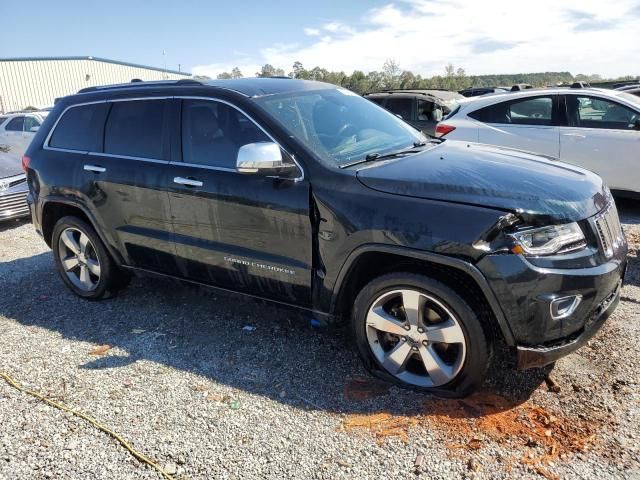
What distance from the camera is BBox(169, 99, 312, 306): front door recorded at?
3.28m

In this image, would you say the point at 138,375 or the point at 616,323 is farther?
the point at 616,323

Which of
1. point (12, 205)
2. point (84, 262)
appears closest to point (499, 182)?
point (84, 262)

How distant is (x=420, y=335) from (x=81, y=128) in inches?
135

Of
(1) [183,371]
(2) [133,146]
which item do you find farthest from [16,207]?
(1) [183,371]

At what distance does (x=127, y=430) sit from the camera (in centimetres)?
292

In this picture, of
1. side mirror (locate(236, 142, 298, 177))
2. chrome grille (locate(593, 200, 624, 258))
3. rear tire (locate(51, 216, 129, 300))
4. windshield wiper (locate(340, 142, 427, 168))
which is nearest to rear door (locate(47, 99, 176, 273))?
rear tire (locate(51, 216, 129, 300))

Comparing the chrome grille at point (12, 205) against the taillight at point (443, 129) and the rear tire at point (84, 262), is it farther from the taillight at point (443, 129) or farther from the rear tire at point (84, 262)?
the taillight at point (443, 129)

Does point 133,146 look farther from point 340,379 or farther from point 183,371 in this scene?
point 340,379

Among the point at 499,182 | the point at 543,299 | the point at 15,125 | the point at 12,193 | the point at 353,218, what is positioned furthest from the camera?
the point at 15,125

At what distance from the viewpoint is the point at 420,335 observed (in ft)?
9.85

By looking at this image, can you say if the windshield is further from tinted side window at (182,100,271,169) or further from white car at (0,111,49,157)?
white car at (0,111,49,157)

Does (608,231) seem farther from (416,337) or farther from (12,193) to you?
(12,193)

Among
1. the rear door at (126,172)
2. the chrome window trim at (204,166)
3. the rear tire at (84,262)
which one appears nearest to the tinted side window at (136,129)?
the rear door at (126,172)

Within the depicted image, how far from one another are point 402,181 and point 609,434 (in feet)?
5.65
